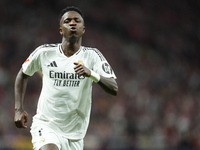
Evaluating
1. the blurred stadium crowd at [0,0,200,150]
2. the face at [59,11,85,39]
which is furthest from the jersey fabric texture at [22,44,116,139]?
the blurred stadium crowd at [0,0,200,150]

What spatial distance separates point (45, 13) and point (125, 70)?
435cm

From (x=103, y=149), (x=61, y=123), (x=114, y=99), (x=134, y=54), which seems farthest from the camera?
(x=134, y=54)

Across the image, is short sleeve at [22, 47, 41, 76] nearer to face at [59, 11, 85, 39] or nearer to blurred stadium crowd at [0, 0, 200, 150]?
face at [59, 11, 85, 39]

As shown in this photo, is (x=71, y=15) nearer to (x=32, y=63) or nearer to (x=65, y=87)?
(x=32, y=63)

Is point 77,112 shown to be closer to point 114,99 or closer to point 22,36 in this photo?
point 114,99

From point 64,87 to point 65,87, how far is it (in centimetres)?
1

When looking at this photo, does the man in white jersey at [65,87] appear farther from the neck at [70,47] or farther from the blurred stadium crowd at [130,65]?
the blurred stadium crowd at [130,65]

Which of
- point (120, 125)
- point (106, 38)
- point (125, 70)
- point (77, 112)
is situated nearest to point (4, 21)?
point (106, 38)

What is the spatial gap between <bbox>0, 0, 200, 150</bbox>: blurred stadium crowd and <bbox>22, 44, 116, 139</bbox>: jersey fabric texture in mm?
5649

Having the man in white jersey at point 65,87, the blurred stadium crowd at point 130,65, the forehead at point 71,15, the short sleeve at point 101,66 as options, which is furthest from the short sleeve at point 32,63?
the blurred stadium crowd at point 130,65

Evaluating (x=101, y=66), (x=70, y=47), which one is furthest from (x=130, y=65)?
(x=101, y=66)

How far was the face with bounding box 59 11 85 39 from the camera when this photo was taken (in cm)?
453

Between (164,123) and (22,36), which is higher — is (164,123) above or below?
below

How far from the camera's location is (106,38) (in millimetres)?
16094
